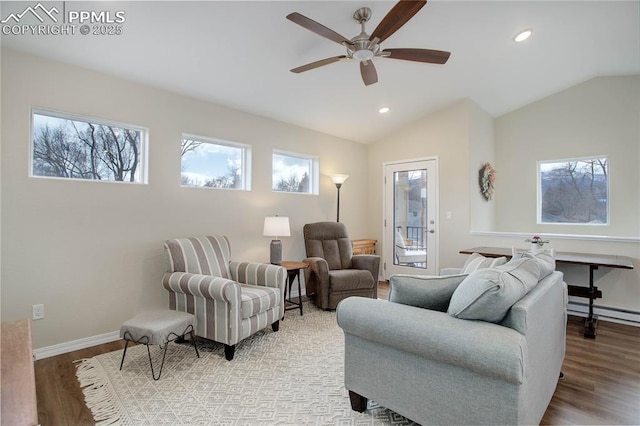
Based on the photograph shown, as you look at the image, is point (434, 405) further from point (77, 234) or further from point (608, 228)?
point (608, 228)

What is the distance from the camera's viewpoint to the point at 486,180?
16.4 ft

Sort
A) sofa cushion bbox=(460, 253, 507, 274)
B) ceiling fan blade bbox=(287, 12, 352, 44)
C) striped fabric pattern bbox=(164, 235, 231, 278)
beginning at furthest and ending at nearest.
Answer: striped fabric pattern bbox=(164, 235, 231, 278)
sofa cushion bbox=(460, 253, 507, 274)
ceiling fan blade bbox=(287, 12, 352, 44)

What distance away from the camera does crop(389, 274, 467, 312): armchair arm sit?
1.73 meters

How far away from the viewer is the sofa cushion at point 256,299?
2686mm

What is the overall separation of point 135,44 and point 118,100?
0.64 meters

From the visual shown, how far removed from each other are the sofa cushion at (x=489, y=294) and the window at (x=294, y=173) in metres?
3.27

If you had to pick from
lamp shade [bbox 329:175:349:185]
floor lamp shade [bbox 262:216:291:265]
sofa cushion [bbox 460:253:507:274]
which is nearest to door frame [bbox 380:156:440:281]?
lamp shade [bbox 329:175:349:185]

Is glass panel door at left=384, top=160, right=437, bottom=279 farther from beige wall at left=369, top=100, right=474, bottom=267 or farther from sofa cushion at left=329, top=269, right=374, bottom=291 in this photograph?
sofa cushion at left=329, top=269, right=374, bottom=291

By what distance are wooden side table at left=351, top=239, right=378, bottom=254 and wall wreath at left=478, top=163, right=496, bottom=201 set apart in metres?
1.91

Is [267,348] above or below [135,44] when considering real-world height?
below

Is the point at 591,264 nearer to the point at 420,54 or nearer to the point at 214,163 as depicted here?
the point at 420,54

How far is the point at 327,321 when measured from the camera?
11.7ft

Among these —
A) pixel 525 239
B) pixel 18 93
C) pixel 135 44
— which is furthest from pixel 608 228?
pixel 18 93

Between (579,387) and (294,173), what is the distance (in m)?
3.85
